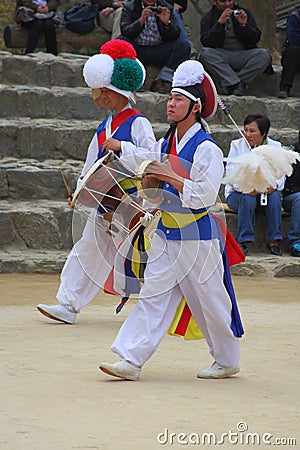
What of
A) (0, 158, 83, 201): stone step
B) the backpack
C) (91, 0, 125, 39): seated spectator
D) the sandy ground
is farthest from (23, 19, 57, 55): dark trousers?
the sandy ground

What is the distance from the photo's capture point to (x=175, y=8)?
11641 millimetres

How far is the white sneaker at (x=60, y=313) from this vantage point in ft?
20.4

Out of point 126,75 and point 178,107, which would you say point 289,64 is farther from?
point 178,107

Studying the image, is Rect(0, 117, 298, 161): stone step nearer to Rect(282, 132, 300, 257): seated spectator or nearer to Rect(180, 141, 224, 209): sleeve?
Rect(282, 132, 300, 257): seated spectator

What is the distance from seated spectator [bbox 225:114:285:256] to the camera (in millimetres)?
8812

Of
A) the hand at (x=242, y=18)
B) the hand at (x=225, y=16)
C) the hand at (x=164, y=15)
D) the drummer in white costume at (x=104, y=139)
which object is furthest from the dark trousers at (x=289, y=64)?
the drummer in white costume at (x=104, y=139)

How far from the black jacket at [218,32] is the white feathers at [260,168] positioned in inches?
249

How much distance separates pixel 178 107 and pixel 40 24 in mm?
7809

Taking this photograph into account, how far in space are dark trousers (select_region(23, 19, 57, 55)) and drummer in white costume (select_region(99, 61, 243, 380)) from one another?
771cm

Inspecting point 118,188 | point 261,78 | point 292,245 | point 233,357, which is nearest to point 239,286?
point 292,245

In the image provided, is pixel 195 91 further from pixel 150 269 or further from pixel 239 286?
pixel 239 286

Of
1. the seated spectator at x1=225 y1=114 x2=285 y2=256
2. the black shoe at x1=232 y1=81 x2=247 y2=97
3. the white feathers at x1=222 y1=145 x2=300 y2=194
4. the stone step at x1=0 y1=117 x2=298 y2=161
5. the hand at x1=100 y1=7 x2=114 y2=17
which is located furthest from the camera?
the hand at x1=100 y1=7 x2=114 y2=17

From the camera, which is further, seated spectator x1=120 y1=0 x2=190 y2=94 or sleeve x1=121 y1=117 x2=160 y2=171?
seated spectator x1=120 y1=0 x2=190 y2=94

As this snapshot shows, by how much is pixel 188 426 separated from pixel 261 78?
8.94 m
